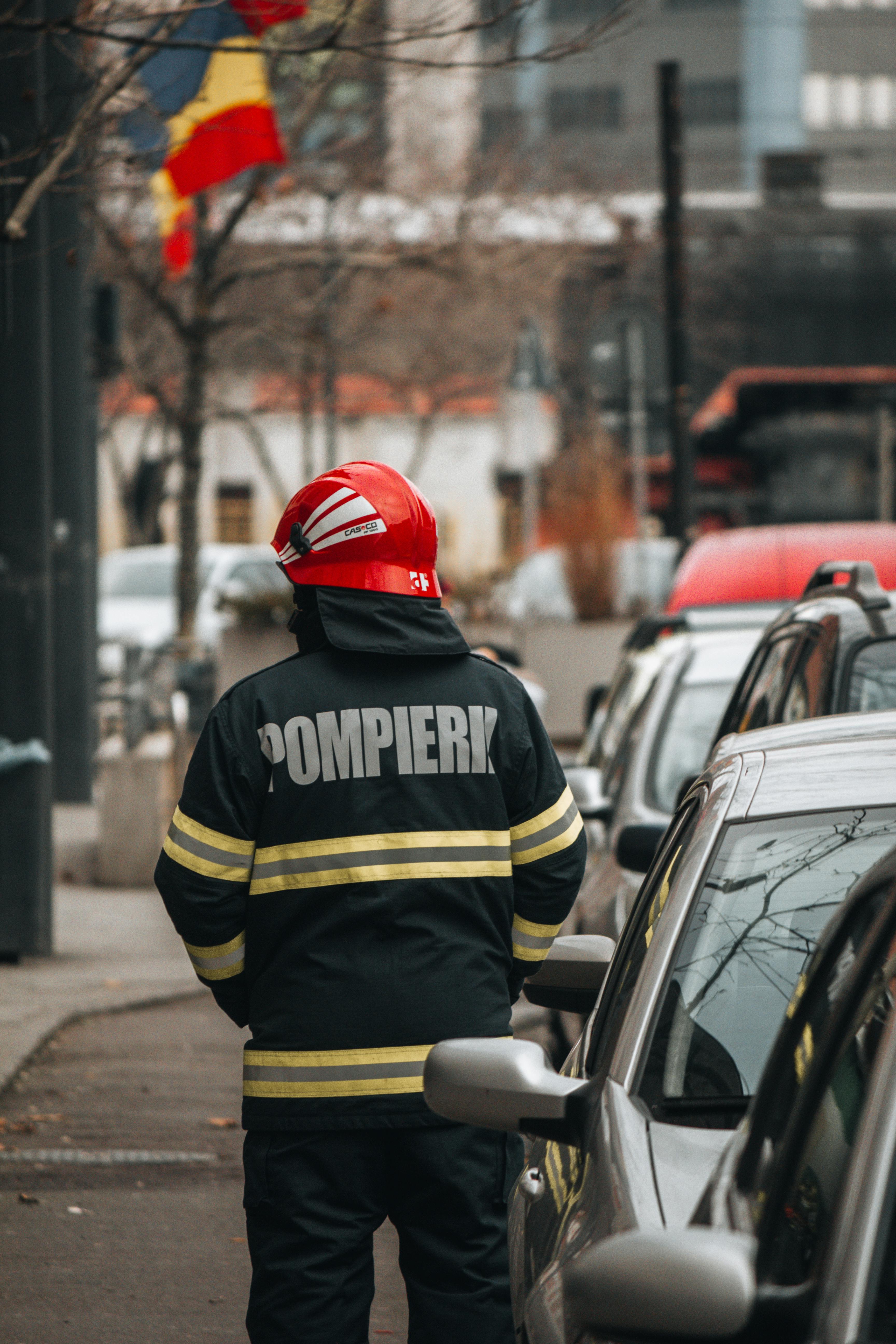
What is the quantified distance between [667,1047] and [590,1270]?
3.56 ft

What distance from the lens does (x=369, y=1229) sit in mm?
3100

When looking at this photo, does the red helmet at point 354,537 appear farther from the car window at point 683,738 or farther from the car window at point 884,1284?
the car window at point 683,738

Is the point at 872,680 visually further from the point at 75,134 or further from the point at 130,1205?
the point at 75,134

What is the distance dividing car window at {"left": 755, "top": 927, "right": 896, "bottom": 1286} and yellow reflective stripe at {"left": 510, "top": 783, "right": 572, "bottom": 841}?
3.48ft

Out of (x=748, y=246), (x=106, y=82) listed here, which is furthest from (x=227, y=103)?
(x=748, y=246)

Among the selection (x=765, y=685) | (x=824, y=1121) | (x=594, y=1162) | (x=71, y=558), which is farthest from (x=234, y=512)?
(x=824, y=1121)

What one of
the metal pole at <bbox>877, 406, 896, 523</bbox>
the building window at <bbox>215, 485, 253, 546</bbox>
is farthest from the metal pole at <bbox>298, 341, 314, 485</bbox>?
the building window at <bbox>215, 485, 253, 546</bbox>

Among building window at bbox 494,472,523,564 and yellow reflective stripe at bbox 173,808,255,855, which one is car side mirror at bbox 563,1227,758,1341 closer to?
yellow reflective stripe at bbox 173,808,255,855

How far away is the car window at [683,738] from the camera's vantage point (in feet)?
23.6

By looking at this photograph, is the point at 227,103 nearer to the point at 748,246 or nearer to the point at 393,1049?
the point at 393,1049

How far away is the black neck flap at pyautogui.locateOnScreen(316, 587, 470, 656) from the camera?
3.22 m

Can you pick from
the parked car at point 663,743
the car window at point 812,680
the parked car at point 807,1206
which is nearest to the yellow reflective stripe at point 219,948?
the parked car at point 807,1206

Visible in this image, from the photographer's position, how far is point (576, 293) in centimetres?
3669

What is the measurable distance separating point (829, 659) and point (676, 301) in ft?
43.6
